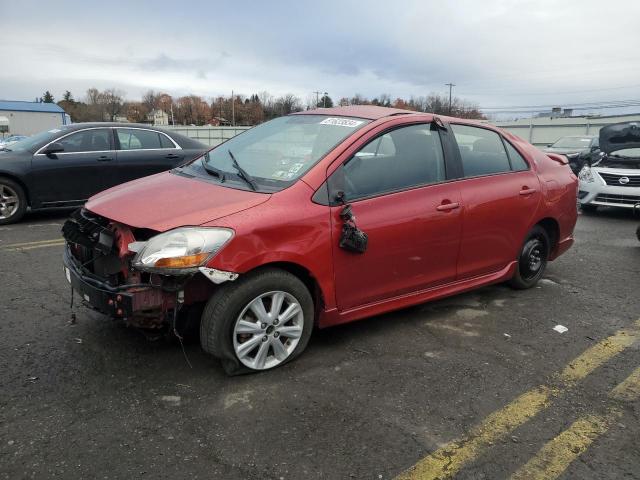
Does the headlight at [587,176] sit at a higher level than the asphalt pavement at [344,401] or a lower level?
higher

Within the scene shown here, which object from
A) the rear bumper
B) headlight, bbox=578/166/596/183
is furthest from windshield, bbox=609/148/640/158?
the rear bumper

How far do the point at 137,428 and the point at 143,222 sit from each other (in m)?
1.13

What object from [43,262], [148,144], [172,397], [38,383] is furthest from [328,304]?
[148,144]

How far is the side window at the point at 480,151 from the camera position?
14.0ft

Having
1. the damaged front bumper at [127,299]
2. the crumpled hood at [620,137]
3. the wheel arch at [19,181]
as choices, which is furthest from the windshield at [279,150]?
the crumpled hood at [620,137]

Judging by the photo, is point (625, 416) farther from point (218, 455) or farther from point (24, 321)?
point (24, 321)

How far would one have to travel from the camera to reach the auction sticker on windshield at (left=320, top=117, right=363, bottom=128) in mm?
3805

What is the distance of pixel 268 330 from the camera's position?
318cm

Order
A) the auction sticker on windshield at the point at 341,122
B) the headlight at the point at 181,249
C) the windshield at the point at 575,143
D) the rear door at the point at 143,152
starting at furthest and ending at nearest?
1. the windshield at the point at 575,143
2. the rear door at the point at 143,152
3. the auction sticker on windshield at the point at 341,122
4. the headlight at the point at 181,249

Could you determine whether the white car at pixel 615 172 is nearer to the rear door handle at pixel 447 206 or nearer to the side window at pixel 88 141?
the rear door handle at pixel 447 206

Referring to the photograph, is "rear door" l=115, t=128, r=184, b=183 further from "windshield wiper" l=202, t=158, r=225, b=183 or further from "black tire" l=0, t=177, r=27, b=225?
"windshield wiper" l=202, t=158, r=225, b=183

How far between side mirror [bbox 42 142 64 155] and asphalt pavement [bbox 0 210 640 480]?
395cm

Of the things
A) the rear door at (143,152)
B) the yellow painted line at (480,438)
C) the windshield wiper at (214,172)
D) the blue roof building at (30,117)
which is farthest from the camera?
the blue roof building at (30,117)

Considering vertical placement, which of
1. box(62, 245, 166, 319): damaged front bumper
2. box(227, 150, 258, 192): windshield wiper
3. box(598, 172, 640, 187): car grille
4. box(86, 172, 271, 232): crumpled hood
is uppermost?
box(227, 150, 258, 192): windshield wiper
